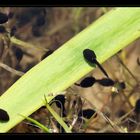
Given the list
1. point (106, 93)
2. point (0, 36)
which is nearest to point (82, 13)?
point (106, 93)

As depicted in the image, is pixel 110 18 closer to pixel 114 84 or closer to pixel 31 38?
pixel 114 84

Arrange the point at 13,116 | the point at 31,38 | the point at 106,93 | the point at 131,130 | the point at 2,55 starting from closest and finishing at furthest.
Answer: the point at 13,116
the point at 131,130
the point at 2,55
the point at 106,93
the point at 31,38

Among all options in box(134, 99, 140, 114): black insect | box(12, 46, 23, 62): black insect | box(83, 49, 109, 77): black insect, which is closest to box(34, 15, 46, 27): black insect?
box(12, 46, 23, 62): black insect

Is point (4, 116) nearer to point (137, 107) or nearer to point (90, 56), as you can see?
point (90, 56)

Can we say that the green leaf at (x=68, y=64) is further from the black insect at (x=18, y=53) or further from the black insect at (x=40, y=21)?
the black insect at (x=40, y=21)

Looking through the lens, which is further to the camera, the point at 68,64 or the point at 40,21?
the point at 40,21

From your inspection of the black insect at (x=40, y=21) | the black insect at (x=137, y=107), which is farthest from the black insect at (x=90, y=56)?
the black insect at (x=40, y=21)

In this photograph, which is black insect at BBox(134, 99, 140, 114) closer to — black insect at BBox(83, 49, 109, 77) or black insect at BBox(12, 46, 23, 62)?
black insect at BBox(83, 49, 109, 77)

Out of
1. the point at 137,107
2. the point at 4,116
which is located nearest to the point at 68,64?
the point at 4,116
